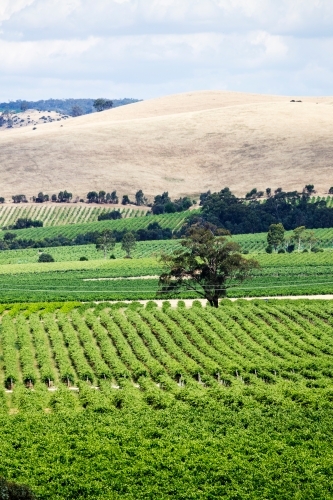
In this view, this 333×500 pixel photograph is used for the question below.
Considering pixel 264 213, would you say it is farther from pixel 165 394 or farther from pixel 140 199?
pixel 165 394

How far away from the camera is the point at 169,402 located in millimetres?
54250

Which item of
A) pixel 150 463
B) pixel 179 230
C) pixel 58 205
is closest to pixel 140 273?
pixel 179 230

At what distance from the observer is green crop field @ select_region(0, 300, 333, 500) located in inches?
1704

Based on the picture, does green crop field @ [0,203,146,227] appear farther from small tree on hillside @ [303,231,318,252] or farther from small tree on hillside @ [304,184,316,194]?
small tree on hillside @ [303,231,318,252]

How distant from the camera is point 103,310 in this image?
83.9m

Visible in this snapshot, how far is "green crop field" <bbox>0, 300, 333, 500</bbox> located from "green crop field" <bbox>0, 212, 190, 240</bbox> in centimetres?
8309

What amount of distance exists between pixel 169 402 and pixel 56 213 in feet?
449

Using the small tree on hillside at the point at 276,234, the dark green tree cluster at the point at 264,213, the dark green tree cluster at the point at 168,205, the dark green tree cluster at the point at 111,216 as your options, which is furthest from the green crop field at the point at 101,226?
the small tree on hillside at the point at 276,234

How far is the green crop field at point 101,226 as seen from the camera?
166 meters

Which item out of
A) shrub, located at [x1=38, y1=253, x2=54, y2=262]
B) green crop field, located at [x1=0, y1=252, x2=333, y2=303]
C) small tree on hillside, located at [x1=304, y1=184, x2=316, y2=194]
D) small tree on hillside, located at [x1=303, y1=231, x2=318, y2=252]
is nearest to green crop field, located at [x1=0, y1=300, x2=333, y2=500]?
green crop field, located at [x1=0, y1=252, x2=333, y2=303]

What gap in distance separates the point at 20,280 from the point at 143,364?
46088 millimetres

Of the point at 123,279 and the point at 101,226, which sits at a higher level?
the point at 101,226

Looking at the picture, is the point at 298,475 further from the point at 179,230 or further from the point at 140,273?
the point at 179,230

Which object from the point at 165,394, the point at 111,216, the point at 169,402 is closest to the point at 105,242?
the point at 111,216
